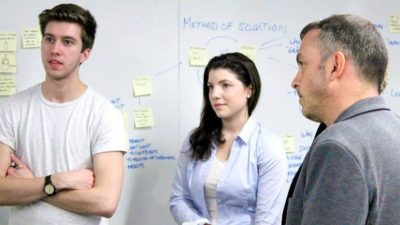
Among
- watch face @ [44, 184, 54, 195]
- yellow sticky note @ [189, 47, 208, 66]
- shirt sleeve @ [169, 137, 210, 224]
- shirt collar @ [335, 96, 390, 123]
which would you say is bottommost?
shirt sleeve @ [169, 137, 210, 224]

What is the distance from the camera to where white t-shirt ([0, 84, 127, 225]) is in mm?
1836

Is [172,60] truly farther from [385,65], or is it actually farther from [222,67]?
[385,65]

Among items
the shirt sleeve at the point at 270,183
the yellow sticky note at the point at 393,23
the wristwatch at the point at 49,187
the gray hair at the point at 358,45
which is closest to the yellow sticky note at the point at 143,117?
the shirt sleeve at the point at 270,183

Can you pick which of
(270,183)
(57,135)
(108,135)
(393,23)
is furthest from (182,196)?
(393,23)

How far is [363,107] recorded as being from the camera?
1.11m

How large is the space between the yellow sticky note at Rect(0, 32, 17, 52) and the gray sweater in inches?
63.8

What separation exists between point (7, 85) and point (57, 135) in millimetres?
529

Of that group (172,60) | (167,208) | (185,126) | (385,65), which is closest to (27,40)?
(172,60)

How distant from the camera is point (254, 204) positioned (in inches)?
83.8

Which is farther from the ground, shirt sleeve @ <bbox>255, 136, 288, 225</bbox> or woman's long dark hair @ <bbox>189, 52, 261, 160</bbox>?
woman's long dark hair @ <bbox>189, 52, 261, 160</bbox>

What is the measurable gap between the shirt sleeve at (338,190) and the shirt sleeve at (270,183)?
106 cm

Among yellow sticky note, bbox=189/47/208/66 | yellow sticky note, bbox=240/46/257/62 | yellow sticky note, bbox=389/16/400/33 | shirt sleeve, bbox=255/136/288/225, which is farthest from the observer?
yellow sticky note, bbox=389/16/400/33

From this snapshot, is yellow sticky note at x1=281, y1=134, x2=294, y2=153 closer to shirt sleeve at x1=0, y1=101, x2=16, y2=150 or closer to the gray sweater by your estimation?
shirt sleeve at x1=0, y1=101, x2=16, y2=150

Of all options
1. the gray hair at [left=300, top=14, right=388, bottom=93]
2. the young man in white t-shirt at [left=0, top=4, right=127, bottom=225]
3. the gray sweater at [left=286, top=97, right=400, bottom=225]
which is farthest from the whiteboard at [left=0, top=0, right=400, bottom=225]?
the gray sweater at [left=286, top=97, right=400, bottom=225]
